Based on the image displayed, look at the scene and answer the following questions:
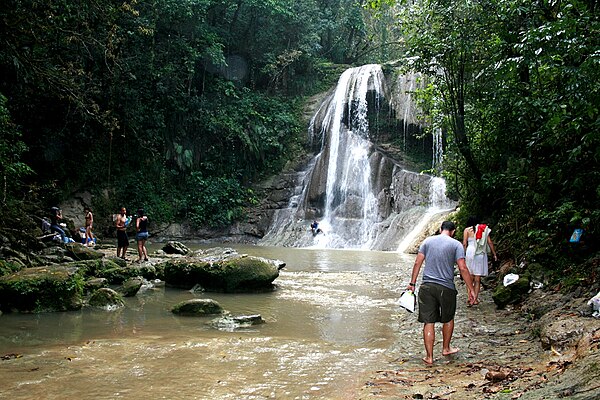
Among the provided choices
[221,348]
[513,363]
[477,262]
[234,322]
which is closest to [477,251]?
[477,262]

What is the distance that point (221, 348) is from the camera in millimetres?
5926

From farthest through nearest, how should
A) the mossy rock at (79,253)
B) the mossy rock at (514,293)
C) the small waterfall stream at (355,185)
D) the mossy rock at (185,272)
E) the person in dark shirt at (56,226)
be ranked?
the small waterfall stream at (355,185) < the person in dark shirt at (56,226) < the mossy rock at (79,253) < the mossy rock at (185,272) < the mossy rock at (514,293)

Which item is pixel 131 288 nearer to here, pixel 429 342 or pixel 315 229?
pixel 429 342

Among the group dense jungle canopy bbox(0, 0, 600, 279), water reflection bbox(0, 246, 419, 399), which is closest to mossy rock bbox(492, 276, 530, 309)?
dense jungle canopy bbox(0, 0, 600, 279)

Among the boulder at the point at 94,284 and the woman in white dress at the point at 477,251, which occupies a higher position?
the woman in white dress at the point at 477,251

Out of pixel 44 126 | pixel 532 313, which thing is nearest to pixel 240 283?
pixel 532 313

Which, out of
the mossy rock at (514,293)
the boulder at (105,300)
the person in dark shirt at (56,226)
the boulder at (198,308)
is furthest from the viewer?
the person in dark shirt at (56,226)

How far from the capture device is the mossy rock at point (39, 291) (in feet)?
27.2

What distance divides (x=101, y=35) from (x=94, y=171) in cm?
1174

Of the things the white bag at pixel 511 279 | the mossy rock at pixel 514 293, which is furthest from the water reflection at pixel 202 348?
the white bag at pixel 511 279

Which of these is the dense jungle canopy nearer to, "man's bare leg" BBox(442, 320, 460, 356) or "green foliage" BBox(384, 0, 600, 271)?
"green foliage" BBox(384, 0, 600, 271)

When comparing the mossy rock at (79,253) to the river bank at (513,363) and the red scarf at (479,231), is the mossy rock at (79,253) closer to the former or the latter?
the river bank at (513,363)

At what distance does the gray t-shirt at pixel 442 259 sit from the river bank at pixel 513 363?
86cm

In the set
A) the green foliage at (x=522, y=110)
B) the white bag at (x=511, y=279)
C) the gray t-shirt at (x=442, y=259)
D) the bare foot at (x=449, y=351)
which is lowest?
the bare foot at (x=449, y=351)
